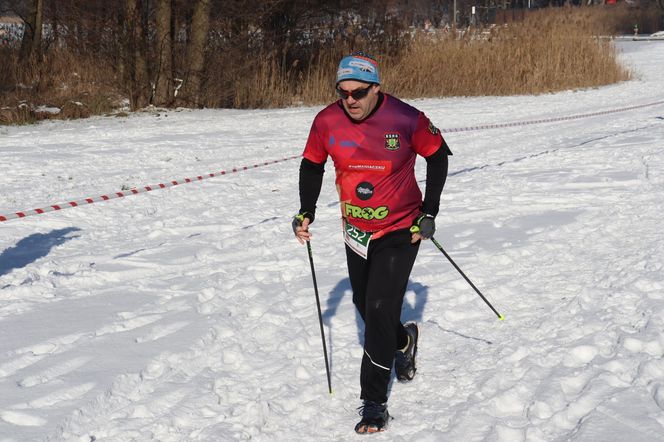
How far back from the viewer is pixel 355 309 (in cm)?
607

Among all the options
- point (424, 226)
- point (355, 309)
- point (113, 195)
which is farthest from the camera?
point (113, 195)

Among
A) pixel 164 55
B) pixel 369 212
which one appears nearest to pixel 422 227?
pixel 369 212

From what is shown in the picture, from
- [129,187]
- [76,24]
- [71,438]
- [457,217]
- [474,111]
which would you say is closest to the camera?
[71,438]

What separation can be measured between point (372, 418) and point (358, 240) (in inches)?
34.2

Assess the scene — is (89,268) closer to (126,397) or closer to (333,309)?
(333,309)

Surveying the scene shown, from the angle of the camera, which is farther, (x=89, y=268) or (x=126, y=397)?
(x=89, y=268)

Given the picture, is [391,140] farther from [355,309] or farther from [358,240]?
[355,309]

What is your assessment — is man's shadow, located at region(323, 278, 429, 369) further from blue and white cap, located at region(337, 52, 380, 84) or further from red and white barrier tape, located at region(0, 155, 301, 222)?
red and white barrier tape, located at region(0, 155, 301, 222)

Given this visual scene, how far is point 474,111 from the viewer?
19.0m

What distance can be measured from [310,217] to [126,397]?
1.35 metres

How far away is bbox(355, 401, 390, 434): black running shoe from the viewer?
13.8 feet

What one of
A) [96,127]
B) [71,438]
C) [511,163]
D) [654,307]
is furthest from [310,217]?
[96,127]

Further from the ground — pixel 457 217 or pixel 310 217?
pixel 310 217

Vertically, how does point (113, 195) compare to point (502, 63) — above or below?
below
